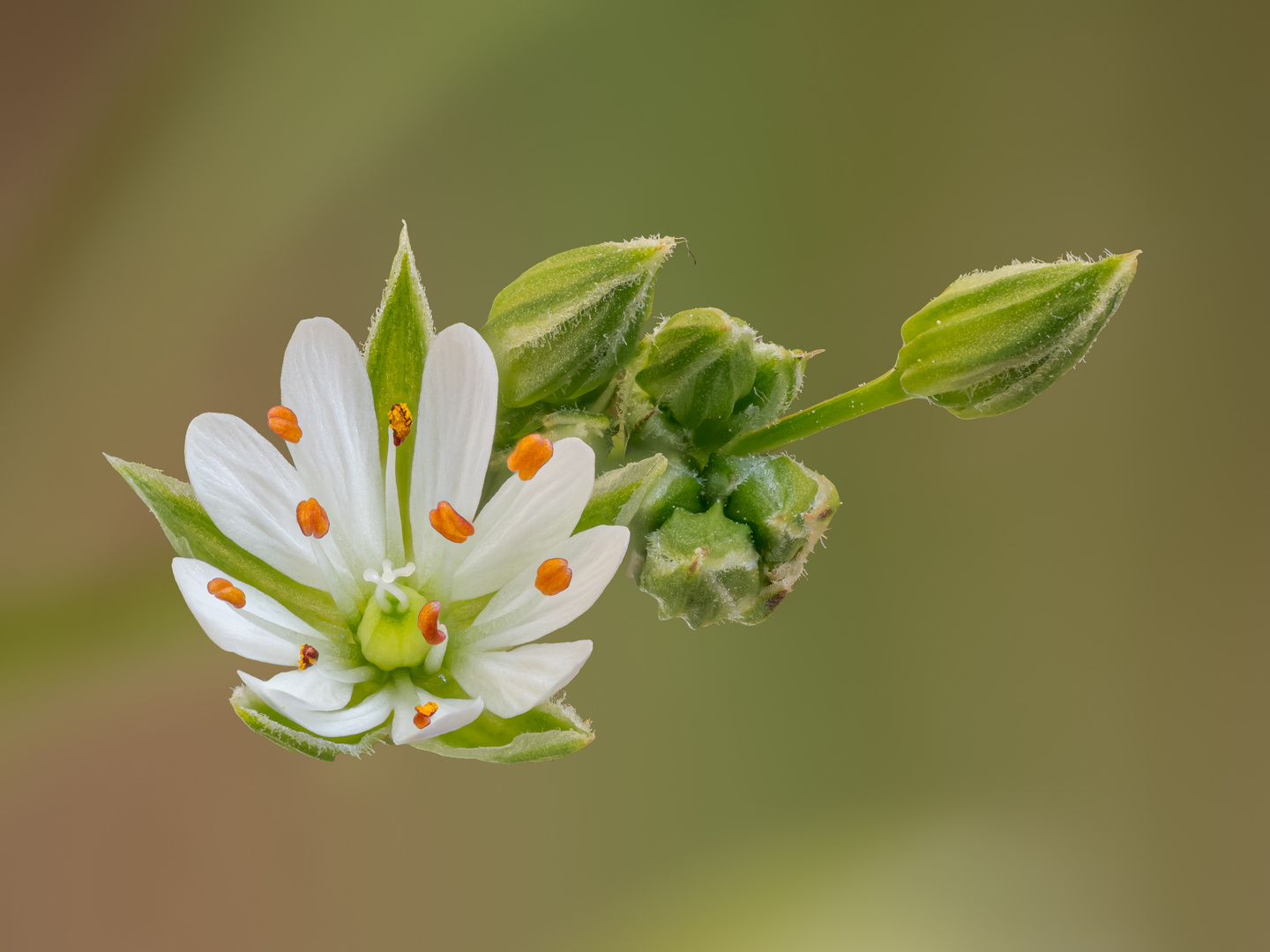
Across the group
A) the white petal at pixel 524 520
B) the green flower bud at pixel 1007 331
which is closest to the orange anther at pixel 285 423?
the white petal at pixel 524 520

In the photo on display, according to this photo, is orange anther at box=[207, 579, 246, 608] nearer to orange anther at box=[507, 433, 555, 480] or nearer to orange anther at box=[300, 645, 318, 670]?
orange anther at box=[300, 645, 318, 670]

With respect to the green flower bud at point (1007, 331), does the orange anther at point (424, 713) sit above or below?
below

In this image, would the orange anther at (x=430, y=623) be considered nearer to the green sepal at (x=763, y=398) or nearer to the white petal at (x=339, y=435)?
the white petal at (x=339, y=435)

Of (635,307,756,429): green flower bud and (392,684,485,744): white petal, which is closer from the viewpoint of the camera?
(392,684,485,744): white petal

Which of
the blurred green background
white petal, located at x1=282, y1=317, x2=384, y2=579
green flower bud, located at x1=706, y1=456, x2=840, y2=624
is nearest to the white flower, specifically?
white petal, located at x1=282, y1=317, x2=384, y2=579

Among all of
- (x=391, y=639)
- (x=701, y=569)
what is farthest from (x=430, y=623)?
(x=701, y=569)

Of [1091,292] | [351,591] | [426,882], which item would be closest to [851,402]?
[1091,292]
